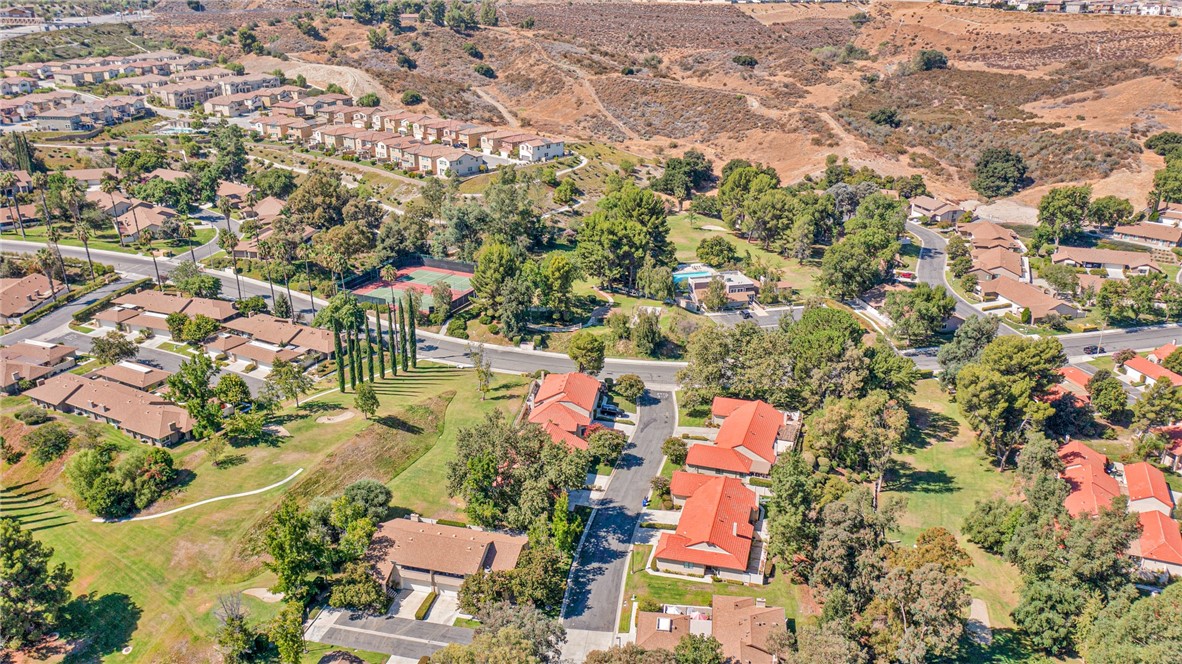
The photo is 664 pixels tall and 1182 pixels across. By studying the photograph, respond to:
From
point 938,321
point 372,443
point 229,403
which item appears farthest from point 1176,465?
point 229,403

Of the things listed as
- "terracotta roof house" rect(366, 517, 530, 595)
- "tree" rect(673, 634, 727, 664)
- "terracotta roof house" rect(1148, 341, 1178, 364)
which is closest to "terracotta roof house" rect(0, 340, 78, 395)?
"terracotta roof house" rect(366, 517, 530, 595)

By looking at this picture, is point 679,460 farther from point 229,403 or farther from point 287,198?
point 287,198

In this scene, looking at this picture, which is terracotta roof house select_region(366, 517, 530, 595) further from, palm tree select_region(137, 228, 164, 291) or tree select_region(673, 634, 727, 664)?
palm tree select_region(137, 228, 164, 291)

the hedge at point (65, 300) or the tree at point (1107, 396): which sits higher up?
the tree at point (1107, 396)

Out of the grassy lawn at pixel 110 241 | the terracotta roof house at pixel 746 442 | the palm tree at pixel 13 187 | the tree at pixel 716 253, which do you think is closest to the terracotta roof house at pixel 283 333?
the grassy lawn at pixel 110 241

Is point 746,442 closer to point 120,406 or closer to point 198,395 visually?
point 198,395

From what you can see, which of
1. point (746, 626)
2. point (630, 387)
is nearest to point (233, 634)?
point (746, 626)

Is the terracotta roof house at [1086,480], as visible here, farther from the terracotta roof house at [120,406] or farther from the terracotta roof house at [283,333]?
the terracotta roof house at [120,406]

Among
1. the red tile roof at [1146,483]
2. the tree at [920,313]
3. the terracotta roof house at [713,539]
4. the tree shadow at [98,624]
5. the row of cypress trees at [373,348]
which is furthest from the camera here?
the tree at [920,313]
